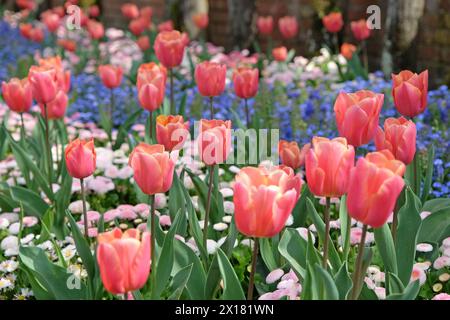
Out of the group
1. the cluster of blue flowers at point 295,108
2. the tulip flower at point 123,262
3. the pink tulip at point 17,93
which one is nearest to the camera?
the tulip flower at point 123,262

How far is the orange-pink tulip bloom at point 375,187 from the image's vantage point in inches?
56.5

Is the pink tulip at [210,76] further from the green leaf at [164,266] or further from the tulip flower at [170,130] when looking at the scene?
the green leaf at [164,266]

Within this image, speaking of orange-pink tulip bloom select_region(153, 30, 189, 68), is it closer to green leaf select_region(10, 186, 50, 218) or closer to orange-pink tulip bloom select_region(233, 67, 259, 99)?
orange-pink tulip bloom select_region(233, 67, 259, 99)

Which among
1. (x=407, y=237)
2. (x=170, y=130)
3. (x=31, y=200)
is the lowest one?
(x=31, y=200)

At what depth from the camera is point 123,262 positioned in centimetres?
141

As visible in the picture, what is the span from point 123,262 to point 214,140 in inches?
24.5

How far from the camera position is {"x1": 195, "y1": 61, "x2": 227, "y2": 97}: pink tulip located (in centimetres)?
276

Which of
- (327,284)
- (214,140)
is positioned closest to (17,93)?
(214,140)

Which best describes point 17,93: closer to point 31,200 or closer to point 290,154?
point 31,200

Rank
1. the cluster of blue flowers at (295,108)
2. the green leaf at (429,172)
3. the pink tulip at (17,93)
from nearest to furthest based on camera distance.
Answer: the green leaf at (429,172) < the pink tulip at (17,93) < the cluster of blue flowers at (295,108)

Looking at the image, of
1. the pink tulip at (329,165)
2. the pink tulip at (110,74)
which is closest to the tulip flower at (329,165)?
the pink tulip at (329,165)

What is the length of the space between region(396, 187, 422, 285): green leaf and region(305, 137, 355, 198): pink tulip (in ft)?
1.49

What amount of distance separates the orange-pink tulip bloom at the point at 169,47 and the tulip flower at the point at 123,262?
196 cm

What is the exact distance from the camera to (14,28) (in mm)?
9609
